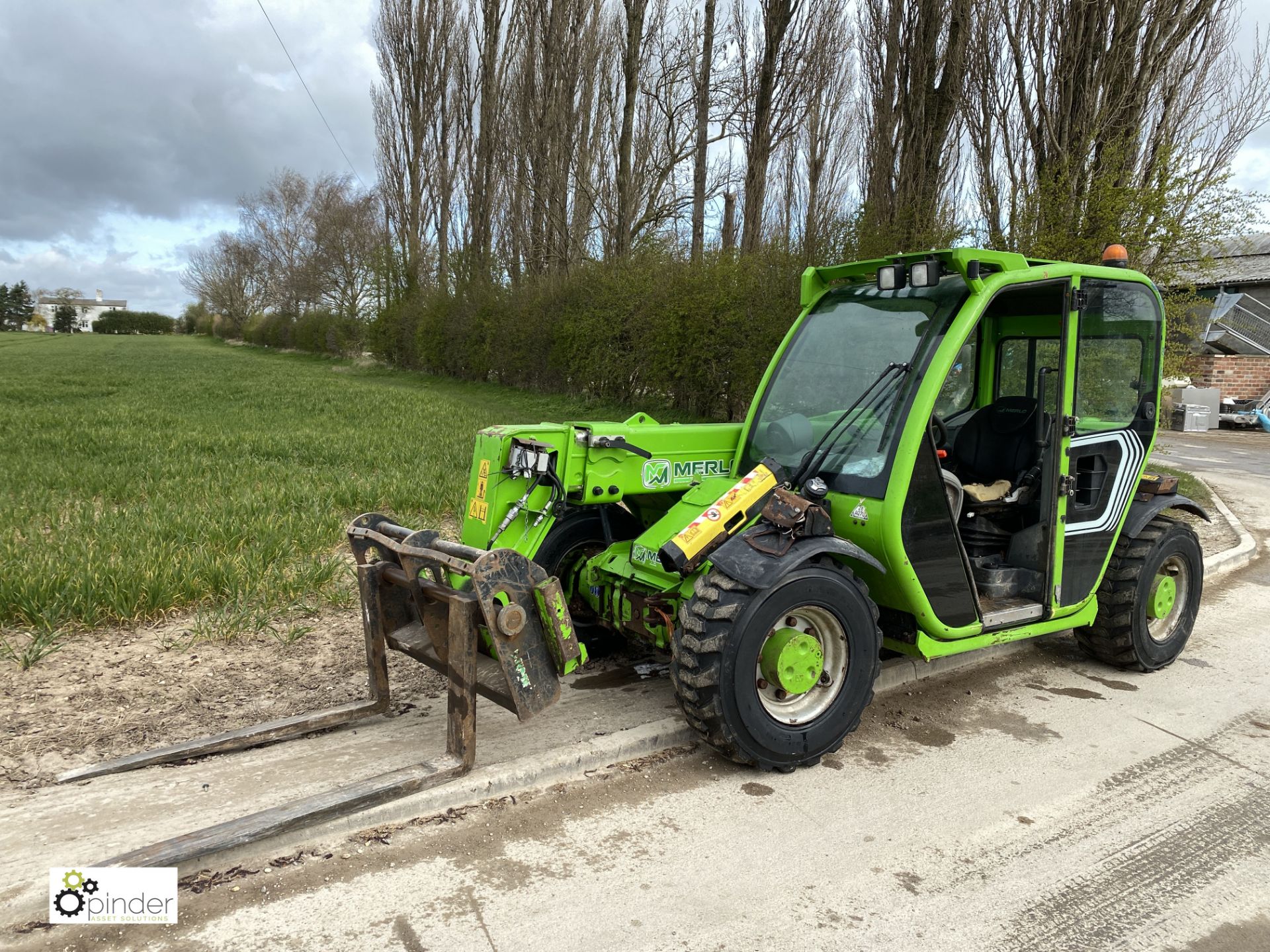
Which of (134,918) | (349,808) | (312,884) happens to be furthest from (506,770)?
(134,918)

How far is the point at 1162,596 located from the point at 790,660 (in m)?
2.87

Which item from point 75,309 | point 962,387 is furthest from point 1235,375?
point 75,309

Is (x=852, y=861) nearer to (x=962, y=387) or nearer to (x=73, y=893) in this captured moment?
(x=73, y=893)

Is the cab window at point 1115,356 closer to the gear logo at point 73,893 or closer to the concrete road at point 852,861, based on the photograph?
the concrete road at point 852,861

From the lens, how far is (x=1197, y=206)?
375 inches

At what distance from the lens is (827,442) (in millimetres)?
4129

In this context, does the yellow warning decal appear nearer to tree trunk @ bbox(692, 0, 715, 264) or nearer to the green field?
the green field

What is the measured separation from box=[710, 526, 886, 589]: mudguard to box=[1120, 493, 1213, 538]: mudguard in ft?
6.85

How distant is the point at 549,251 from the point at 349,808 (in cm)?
2188

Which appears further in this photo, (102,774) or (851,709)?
(851,709)

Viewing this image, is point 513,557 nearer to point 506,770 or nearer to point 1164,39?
point 506,770

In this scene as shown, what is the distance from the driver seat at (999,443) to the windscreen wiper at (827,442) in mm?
1167

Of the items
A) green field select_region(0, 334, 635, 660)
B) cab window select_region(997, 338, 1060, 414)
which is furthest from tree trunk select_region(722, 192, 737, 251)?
cab window select_region(997, 338, 1060, 414)

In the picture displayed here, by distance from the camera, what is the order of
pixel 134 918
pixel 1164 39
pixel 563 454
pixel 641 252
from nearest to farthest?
1. pixel 134 918
2. pixel 563 454
3. pixel 1164 39
4. pixel 641 252
